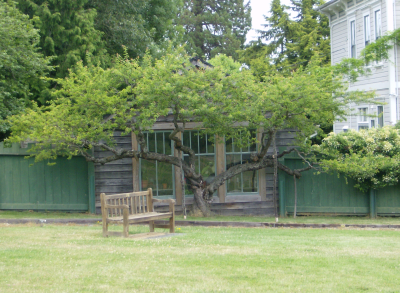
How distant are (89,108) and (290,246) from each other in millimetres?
7271

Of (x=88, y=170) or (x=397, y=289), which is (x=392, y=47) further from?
(x=397, y=289)

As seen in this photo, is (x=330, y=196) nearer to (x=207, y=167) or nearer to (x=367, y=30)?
(x=207, y=167)

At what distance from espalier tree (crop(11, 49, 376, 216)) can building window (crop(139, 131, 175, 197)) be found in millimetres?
832

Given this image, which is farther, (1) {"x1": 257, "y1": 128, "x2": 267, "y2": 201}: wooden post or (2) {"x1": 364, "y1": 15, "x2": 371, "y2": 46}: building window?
(2) {"x1": 364, "y1": 15, "x2": 371, "y2": 46}: building window

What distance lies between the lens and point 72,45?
19.4 meters

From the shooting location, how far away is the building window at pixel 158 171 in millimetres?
14922

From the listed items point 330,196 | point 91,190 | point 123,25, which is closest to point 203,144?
point 91,190

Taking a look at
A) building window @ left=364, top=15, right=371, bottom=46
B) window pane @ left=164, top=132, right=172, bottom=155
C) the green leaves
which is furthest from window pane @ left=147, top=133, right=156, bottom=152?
building window @ left=364, top=15, right=371, bottom=46

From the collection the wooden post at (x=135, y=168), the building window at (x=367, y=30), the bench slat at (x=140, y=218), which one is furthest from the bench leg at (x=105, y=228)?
the building window at (x=367, y=30)

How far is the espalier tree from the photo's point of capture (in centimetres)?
1254

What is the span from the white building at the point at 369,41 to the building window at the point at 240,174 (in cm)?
549

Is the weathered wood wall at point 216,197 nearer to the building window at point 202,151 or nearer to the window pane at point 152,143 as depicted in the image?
the window pane at point 152,143

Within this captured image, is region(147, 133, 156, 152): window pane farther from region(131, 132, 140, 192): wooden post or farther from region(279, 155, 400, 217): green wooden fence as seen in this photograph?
region(279, 155, 400, 217): green wooden fence

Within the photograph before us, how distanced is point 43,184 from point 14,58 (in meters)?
4.29
